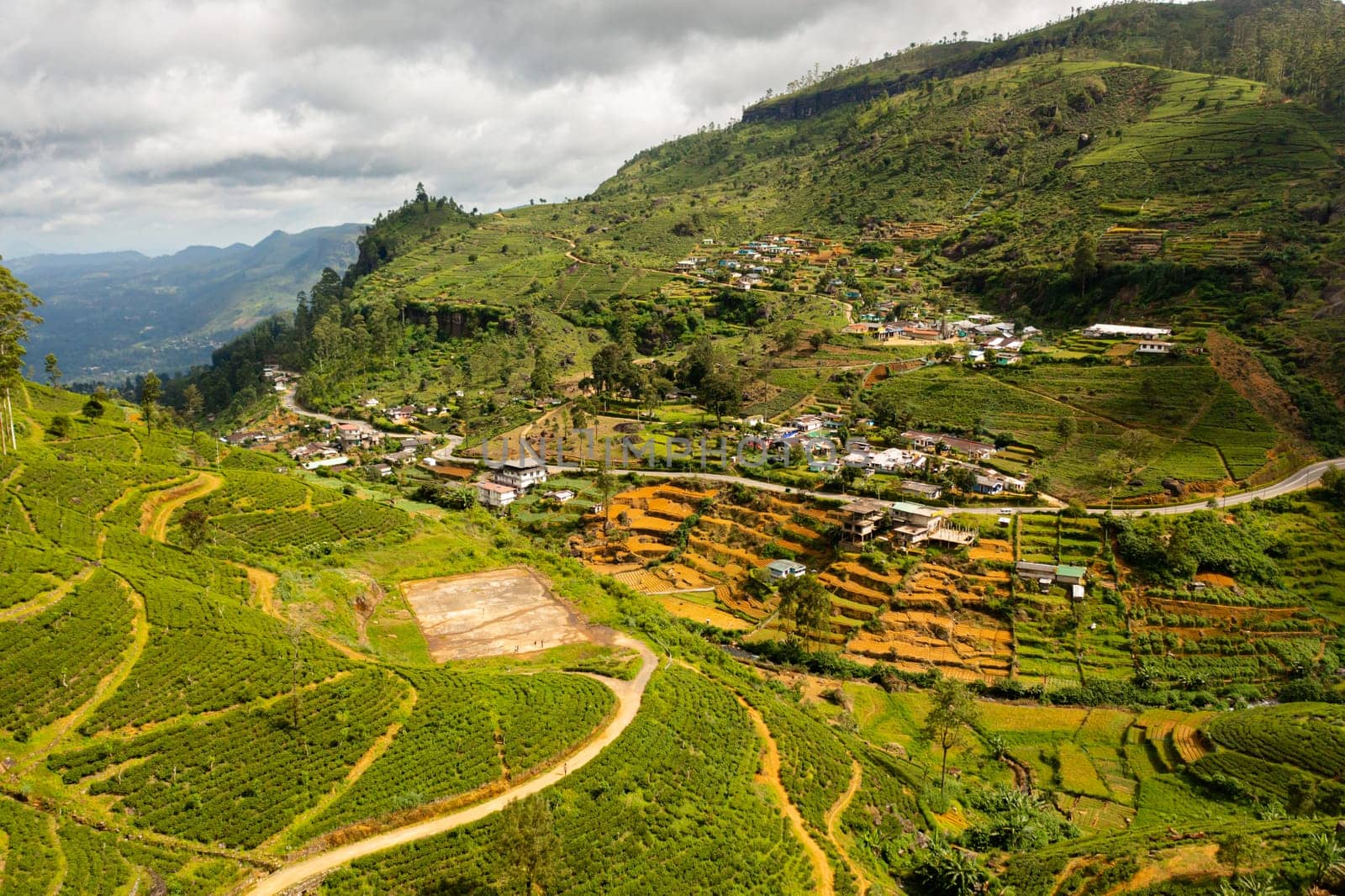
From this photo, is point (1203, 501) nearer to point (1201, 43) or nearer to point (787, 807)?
point (787, 807)

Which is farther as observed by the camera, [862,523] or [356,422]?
[356,422]

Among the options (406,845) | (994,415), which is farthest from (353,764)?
(994,415)

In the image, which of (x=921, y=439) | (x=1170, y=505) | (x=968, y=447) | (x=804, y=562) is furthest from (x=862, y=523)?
(x=1170, y=505)

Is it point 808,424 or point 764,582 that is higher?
point 808,424

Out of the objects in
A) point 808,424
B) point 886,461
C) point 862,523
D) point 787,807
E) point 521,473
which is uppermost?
point 808,424

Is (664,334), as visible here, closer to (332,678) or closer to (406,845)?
(332,678)

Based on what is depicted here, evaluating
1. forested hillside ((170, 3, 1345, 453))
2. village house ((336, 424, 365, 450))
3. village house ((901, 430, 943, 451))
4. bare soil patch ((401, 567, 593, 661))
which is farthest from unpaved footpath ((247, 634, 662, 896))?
village house ((336, 424, 365, 450))
